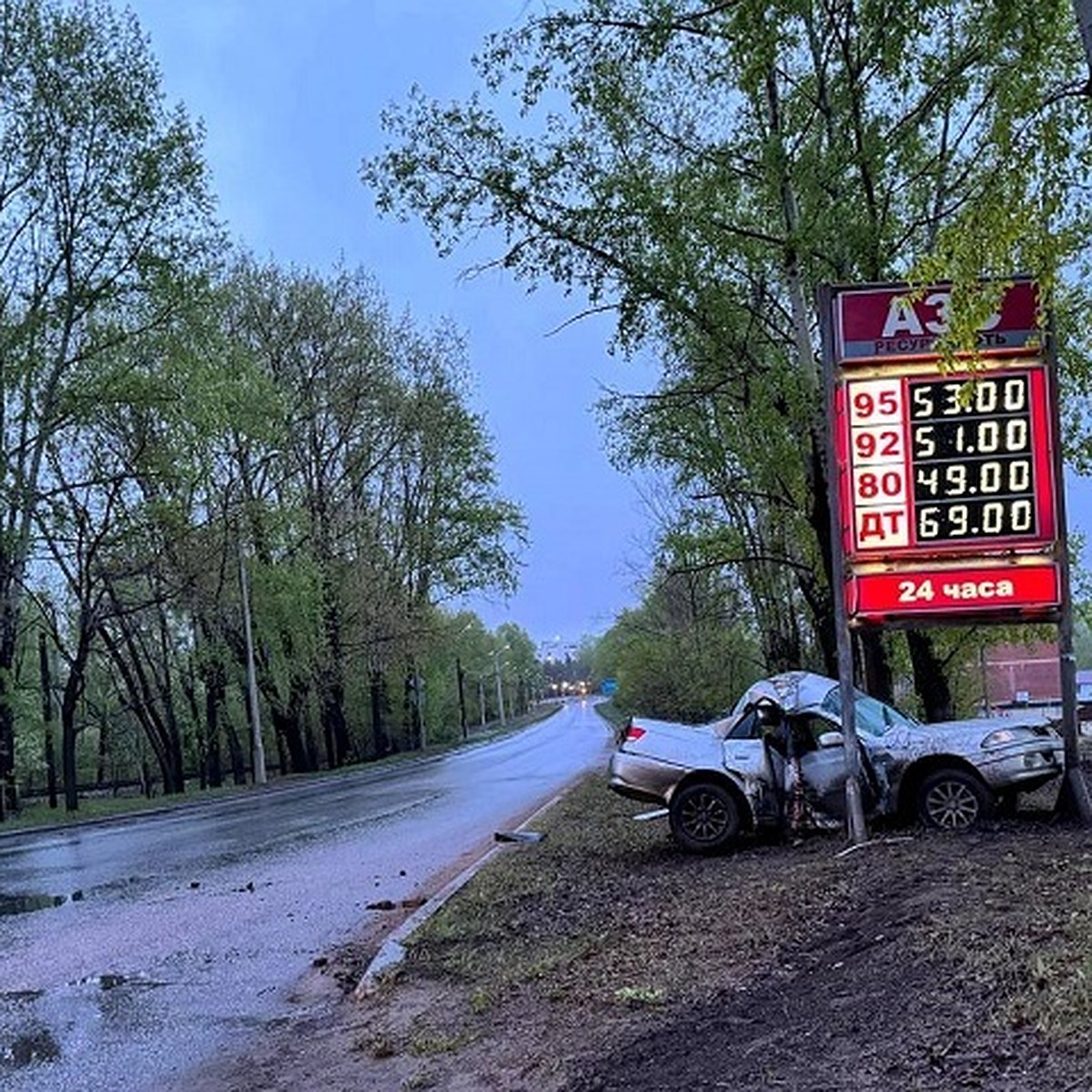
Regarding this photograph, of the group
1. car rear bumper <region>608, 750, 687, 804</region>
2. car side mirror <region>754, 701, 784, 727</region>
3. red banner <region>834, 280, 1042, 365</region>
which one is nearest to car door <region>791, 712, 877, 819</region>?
car side mirror <region>754, 701, 784, 727</region>

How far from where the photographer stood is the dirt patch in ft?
14.1

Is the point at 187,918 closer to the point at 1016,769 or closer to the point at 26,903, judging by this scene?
the point at 26,903

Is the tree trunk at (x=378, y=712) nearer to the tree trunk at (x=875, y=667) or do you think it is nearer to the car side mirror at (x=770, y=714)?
the tree trunk at (x=875, y=667)

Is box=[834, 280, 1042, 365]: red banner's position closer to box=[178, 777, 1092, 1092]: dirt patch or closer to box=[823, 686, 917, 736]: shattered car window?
box=[823, 686, 917, 736]: shattered car window

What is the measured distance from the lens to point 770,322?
1858 centimetres

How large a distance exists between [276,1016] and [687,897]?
9.55 ft

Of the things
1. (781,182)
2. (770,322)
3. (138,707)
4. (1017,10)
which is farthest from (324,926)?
(138,707)

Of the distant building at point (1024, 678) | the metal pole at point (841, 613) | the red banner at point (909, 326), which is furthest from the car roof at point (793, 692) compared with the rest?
the distant building at point (1024, 678)

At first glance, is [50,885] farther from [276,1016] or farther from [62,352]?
[62,352]

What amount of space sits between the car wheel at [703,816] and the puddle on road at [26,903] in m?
6.35

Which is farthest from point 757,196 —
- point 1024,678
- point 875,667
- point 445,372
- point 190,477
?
point 1024,678

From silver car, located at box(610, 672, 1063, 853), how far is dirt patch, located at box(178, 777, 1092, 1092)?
801mm

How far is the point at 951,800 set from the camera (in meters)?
10.4

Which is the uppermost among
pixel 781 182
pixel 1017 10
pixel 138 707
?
pixel 781 182
